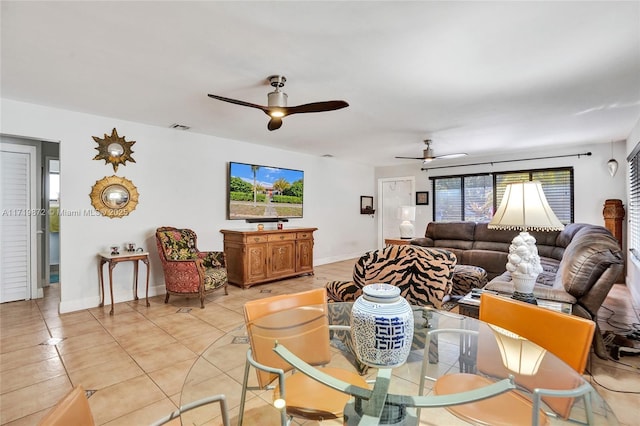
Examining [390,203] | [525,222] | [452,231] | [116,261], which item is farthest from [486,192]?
[116,261]

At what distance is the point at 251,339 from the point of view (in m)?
1.49

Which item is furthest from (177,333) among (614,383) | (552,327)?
(614,383)

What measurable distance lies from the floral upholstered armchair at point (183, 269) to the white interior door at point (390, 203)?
497 centimetres

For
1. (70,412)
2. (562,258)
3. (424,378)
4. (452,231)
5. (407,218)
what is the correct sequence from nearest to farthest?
(70,412) < (424,378) < (562,258) < (452,231) < (407,218)

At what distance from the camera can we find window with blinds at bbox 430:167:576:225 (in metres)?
5.75

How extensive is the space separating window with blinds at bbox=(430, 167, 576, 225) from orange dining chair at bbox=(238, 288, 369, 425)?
18.9 ft

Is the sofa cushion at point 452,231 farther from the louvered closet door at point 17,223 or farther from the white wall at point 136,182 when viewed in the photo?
A: the louvered closet door at point 17,223

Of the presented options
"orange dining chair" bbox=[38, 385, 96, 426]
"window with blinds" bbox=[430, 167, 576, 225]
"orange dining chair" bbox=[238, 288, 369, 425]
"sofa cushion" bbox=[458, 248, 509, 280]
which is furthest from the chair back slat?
"window with blinds" bbox=[430, 167, 576, 225]

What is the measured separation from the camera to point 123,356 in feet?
8.45

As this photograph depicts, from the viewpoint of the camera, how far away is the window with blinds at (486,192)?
575cm

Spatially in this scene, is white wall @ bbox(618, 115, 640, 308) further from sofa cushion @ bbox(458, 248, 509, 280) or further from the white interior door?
the white interior door

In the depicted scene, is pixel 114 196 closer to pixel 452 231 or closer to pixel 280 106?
pixel 280 106

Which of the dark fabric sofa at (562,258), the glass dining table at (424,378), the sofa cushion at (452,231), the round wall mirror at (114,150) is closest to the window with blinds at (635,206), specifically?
the dark fabric sofa at (562,258)

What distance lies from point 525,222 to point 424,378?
4.07 feet
